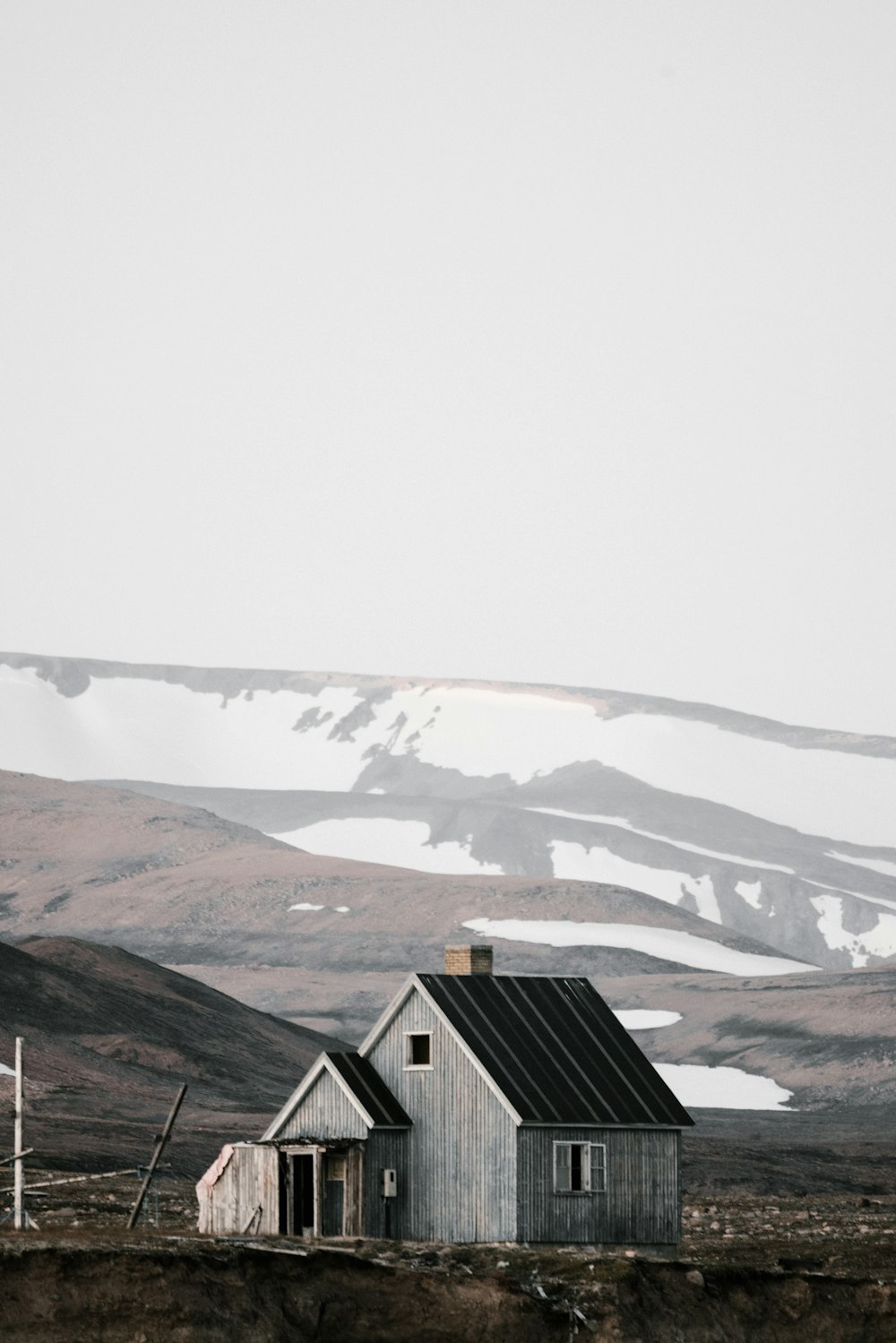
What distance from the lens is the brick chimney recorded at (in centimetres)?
3719

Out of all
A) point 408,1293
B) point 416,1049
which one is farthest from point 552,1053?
point 408,1293

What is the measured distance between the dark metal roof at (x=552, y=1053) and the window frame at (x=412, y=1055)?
1.84ft

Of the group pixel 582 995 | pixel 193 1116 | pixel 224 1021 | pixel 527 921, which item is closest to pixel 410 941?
pixel 527 921

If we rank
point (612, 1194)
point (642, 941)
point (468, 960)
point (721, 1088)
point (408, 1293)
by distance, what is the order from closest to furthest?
point (408, 1293) → point (612, 1194) → point (468, 960) → point (721, 1088) → point (642, 941)

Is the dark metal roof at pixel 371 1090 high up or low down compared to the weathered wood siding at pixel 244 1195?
up

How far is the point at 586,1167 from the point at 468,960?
4479 millimetres

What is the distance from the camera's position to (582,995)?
37.6m

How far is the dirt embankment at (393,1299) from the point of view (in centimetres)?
2500

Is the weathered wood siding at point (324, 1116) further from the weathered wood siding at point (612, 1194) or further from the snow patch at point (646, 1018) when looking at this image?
the snow patch at point (646, 1018)

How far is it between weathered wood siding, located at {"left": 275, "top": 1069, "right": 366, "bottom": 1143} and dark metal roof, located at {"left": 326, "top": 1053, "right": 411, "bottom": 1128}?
7.9 inches

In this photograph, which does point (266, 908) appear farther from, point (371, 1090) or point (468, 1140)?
point (468, 1140)

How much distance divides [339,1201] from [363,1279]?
722cm

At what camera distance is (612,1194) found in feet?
113

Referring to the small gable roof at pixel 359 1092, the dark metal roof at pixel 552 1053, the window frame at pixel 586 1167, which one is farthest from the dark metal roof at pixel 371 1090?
the window frame at pixel 586 1167
